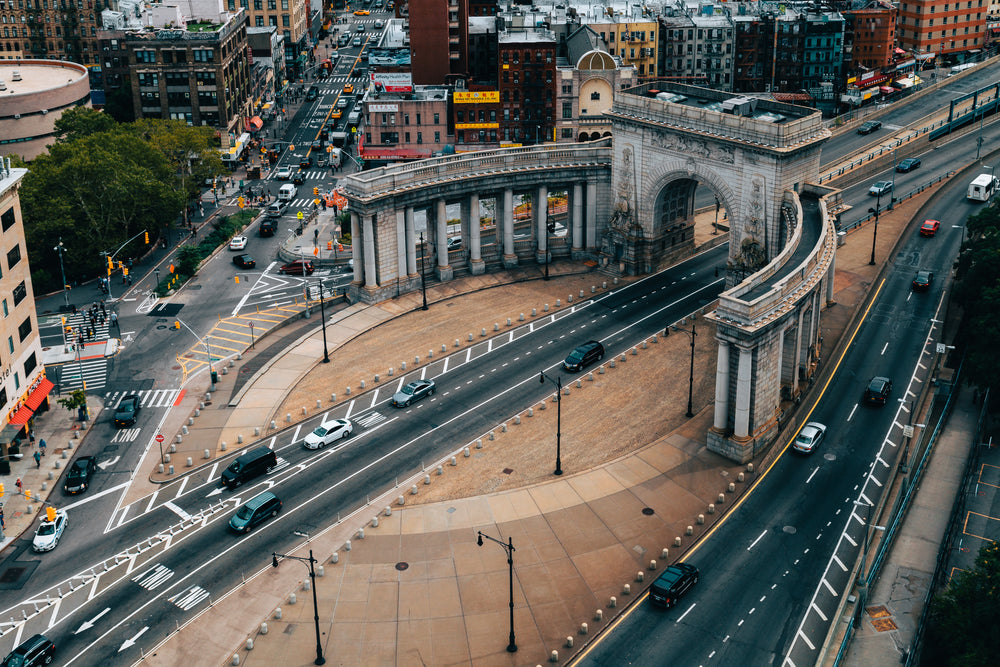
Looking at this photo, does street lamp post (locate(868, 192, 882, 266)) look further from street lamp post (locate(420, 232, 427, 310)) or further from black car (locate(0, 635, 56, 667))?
black car (locate(0, 635, 56, 667))

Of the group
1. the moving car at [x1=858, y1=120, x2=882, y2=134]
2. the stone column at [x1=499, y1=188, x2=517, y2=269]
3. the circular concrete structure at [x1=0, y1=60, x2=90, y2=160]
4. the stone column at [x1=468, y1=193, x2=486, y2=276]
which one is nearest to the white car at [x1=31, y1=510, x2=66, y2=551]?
the stone column at [x1=468, y1=193, x2=486, y2=276]

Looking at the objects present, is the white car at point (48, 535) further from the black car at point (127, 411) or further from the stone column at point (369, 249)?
the stone column at point (369, 249)

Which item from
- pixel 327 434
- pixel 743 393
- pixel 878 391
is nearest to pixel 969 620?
pixel 743 393

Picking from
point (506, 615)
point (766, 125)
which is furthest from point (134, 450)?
point (766, 125)

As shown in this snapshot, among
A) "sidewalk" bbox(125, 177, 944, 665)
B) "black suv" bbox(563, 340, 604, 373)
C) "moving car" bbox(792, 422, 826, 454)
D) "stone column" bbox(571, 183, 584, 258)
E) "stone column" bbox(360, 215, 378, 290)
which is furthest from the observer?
"stone column" bbox(571, 183, 584, 258)

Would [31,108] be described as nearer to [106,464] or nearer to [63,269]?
[63,269]

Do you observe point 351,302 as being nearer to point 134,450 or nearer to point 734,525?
point 134,450
